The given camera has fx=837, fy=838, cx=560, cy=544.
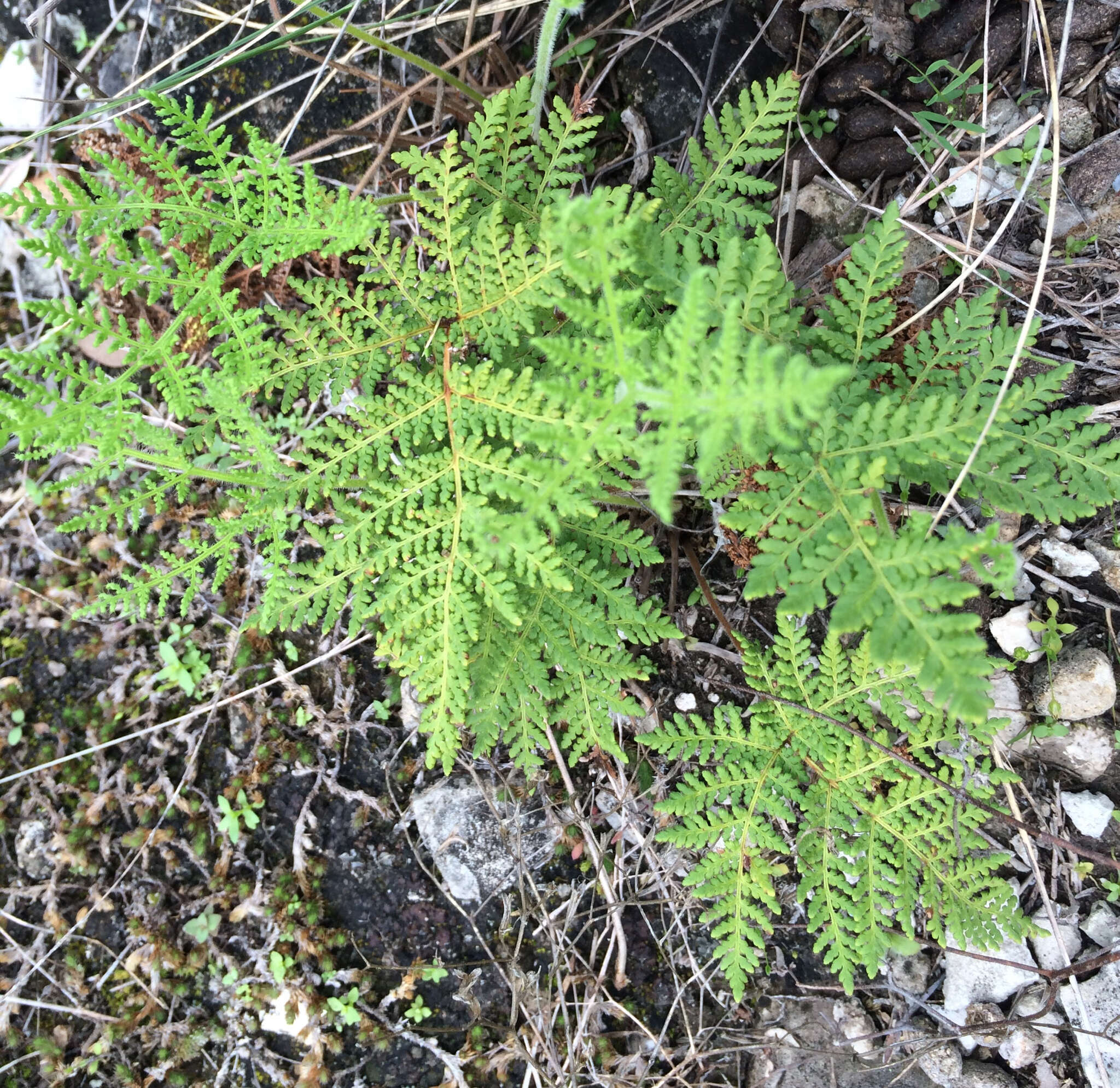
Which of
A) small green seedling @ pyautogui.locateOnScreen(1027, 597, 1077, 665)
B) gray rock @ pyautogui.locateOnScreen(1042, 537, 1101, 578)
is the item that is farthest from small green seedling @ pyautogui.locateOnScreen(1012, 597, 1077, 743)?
gray rock @ pyautogui.locateOnScreen(1042, 537, 1101, 578)

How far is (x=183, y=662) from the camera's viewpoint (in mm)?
4297

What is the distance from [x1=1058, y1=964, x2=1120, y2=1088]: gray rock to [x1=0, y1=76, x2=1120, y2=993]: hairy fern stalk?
1.74 feet

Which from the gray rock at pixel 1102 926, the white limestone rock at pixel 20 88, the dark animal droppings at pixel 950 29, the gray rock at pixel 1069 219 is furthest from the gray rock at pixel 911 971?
the white limestone rock at pixel 20 88

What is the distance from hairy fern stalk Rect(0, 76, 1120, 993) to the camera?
7.29 ft

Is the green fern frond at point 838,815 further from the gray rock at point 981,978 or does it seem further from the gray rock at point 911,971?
the gray rock at point 911,971

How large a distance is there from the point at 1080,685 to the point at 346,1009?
11.3ft

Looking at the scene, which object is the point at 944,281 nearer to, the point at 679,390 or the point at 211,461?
the point at 679,390

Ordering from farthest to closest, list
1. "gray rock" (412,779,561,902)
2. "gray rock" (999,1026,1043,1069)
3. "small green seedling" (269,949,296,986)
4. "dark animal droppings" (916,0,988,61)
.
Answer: "small green seedling" (269,949,296,986) < "gray rock" (412,779,561,902) < "gray rock" (999,1026,1043,1069) < "dark animal droppings" (916,0,988,61)

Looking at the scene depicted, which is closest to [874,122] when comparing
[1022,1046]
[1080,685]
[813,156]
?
[813,156]

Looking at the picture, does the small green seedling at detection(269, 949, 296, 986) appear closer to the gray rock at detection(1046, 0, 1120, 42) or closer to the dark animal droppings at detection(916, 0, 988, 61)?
the dark animal droppings at detection(916, 0, 988, 61)

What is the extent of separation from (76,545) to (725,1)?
13.6 ft

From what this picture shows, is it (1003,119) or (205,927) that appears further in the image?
(205,927)

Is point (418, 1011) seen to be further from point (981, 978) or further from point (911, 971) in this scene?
point (981, 978)

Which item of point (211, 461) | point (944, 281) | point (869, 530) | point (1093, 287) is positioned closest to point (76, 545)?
point (211, 461)
